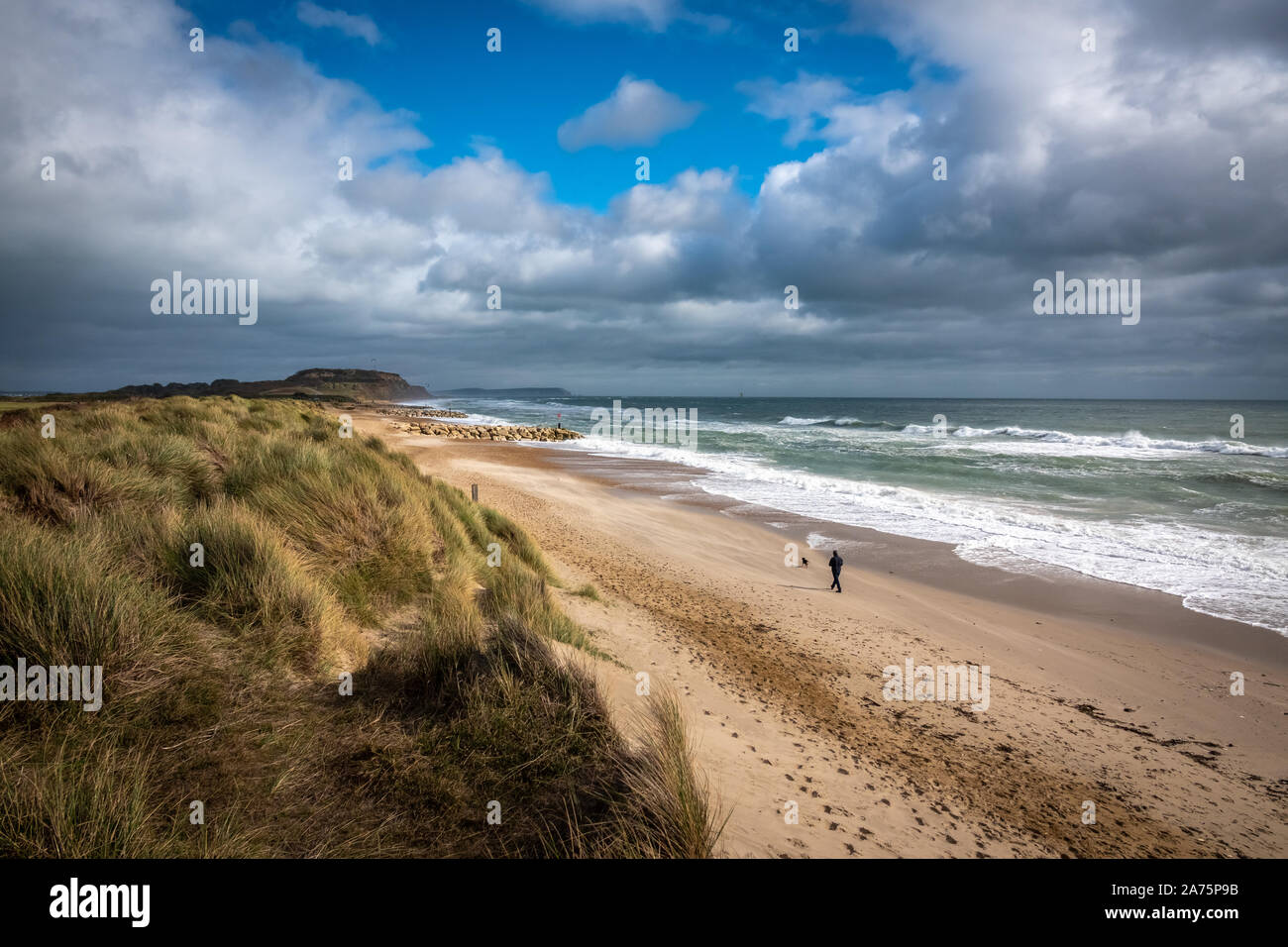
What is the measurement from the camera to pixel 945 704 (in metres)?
6.92

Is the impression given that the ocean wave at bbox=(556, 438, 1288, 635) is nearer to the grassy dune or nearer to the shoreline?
the shoreline

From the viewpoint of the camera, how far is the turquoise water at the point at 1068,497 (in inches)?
508

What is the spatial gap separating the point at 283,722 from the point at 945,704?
23.5ft

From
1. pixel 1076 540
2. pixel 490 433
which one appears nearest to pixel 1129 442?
pixel 1076 540

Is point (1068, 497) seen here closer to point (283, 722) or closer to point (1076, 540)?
point (1076, 540)

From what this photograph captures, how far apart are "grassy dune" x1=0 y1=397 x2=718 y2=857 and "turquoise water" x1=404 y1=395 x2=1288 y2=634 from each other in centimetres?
1289

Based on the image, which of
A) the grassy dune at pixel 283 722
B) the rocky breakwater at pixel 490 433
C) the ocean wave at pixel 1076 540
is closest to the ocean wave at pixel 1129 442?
the ocean wave at pixel 1076 540

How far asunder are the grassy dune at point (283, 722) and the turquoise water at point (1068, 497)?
12887mm

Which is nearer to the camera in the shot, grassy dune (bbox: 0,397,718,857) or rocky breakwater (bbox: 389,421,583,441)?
grassy dune (bbox: 0,397,718,857)

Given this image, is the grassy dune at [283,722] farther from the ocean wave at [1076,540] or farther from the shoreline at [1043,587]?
the ocean wave at [1076,540]

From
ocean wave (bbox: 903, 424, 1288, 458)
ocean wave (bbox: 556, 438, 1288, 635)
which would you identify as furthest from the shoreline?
ocean wave (bbox: 903, 424, 1288, 458)

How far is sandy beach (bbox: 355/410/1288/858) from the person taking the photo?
4.61 m
